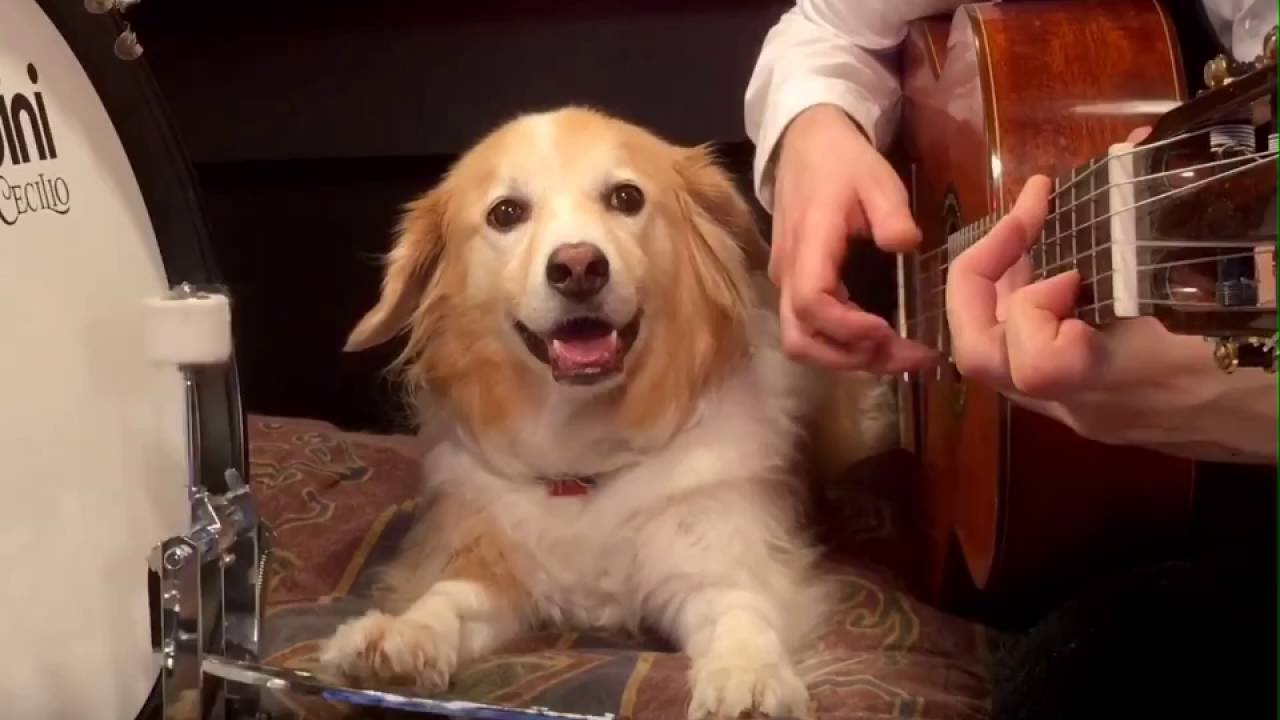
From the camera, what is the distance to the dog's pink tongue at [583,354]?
1.33m

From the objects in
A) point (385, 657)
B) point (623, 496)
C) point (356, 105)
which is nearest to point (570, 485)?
point (623, 496)

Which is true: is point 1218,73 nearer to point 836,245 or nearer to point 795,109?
point 836,245

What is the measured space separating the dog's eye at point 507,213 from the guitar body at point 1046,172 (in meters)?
0.48

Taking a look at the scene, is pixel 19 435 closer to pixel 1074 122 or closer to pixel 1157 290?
pixel 1157 290

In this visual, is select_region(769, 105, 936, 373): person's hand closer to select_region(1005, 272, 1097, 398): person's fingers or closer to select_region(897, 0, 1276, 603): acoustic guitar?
select_region(897, 0, 1276, 603): acoustic guitar

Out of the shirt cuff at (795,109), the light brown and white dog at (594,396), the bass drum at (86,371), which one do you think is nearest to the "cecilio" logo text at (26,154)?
the bass drum at (86,371)

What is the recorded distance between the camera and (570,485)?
1.40 meters

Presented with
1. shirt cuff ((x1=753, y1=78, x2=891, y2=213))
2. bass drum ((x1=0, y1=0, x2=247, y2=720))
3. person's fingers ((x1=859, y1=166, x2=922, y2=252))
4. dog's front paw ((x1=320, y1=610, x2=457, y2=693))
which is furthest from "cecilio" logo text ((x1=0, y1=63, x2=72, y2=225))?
shirt cuff ((x1=753, y1=78, x2=891, y2=213))

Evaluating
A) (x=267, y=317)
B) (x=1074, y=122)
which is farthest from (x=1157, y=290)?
A: (x=267, y=317)

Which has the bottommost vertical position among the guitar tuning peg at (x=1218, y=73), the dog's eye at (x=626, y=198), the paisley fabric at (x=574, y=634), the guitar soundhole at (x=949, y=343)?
the paisley fabric at (x=574, y=634)

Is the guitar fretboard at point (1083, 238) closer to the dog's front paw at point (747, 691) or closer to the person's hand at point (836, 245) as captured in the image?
the person's hand at point (836, 245)

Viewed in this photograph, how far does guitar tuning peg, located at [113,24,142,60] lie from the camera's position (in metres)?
0.87

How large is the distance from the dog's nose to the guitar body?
39 cm

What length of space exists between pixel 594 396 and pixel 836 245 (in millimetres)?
411
